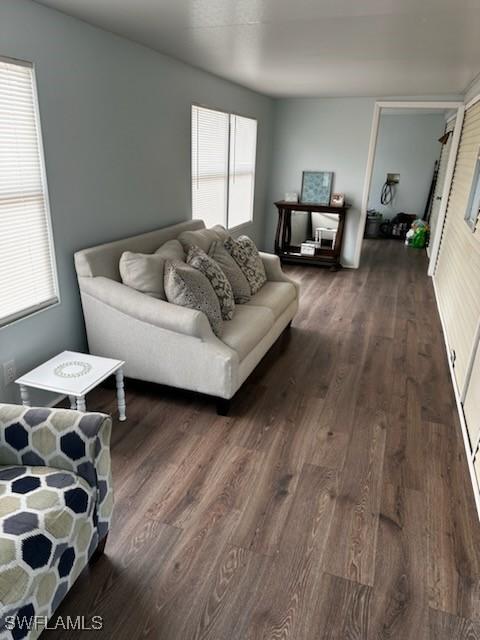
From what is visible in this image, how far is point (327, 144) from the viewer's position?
5.92m

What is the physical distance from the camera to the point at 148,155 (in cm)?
332

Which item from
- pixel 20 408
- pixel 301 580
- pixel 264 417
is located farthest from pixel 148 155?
pixel 301 580

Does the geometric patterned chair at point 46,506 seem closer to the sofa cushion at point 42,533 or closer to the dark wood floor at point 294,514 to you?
the sofa cushion at point 42,533

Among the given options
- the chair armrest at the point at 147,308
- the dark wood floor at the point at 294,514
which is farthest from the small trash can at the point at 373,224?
the chair armrest at the point at 147,308

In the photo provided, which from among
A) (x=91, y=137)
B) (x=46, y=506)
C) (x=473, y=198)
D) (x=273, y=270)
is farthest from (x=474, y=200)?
(x=46, y=506)

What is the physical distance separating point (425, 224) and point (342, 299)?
431 cm

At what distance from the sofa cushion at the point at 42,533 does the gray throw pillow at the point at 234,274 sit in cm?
206

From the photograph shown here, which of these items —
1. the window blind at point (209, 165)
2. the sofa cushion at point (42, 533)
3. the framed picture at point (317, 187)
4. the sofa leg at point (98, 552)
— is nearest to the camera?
the sofa cushion at point (42, 533)

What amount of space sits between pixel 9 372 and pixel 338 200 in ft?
15.9

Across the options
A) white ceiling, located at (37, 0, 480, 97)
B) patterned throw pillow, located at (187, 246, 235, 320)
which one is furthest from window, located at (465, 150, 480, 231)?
patterned throw pillow, located at (187, 246, 235, 320)

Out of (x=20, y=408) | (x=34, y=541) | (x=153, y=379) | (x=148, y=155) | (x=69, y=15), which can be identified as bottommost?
(x=153, y=379)

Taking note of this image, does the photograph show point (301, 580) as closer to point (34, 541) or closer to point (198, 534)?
point (198, 534)

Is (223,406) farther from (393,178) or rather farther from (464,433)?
(393,178)

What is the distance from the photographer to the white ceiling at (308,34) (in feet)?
6.92
